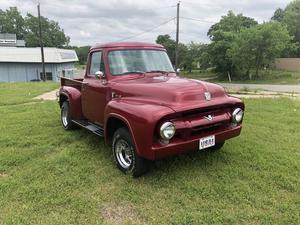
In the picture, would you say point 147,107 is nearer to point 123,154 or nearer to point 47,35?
point 123,154

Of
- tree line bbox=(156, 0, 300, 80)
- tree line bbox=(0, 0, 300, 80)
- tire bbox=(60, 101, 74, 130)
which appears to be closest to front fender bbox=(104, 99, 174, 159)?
tire bbox=(60, 101, 74, 130)

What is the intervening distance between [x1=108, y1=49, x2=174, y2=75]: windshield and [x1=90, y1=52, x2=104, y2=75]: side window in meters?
0.21

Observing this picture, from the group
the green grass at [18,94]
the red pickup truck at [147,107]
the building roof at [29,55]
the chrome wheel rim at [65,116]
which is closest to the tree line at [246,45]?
the building roof at [29,55]

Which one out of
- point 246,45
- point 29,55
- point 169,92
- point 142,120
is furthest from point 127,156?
point 29,55

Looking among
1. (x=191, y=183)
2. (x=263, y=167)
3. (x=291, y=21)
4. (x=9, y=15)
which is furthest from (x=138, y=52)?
(x=9, y=15)

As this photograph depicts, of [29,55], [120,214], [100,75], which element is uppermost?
[29,55]

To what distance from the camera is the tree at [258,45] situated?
114 feet

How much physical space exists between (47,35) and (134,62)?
7115 centimetres

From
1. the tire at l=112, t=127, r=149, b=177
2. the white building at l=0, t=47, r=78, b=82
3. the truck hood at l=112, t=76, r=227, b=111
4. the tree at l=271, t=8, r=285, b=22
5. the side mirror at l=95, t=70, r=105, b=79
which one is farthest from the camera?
the tree at l=271, t=8, r=285, b=22

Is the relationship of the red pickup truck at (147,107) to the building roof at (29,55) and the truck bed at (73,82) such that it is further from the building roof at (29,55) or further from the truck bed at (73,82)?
the building roof at (29,55)

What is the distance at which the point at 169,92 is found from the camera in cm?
412

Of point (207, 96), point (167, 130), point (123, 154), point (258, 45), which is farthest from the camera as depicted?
point (258, 45)

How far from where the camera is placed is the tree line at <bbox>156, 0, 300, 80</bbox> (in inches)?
1382

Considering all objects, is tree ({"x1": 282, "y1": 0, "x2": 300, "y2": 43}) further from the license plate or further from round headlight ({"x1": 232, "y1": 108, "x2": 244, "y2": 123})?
the license plate
